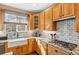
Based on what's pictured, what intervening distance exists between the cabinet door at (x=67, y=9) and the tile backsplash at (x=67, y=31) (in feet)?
0.51

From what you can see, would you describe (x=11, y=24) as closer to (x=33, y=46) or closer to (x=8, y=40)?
(x=8, y=40)

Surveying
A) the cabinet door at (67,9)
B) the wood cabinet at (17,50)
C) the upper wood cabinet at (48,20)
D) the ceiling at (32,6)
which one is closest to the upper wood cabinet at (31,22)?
the ceiling at (32,6)

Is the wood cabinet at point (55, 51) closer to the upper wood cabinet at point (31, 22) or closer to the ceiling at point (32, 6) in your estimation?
the upper wood cabinet at point (31, 22)

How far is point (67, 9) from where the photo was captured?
1.37m

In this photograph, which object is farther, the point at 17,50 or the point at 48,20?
the point at 48,20

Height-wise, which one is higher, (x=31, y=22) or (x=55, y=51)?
(x=31, y=22)

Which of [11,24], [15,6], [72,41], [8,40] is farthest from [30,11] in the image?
[72,41]

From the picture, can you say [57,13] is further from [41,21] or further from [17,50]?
[17,50]

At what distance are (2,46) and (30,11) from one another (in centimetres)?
63

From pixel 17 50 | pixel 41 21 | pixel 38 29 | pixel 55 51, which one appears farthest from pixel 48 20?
pixel 17 50

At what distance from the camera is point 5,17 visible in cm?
128

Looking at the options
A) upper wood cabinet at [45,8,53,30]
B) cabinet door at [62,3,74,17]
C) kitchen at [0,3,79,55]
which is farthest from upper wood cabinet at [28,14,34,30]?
cabinet door at [62,3,74,17]

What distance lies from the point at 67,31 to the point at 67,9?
13.8 inches
